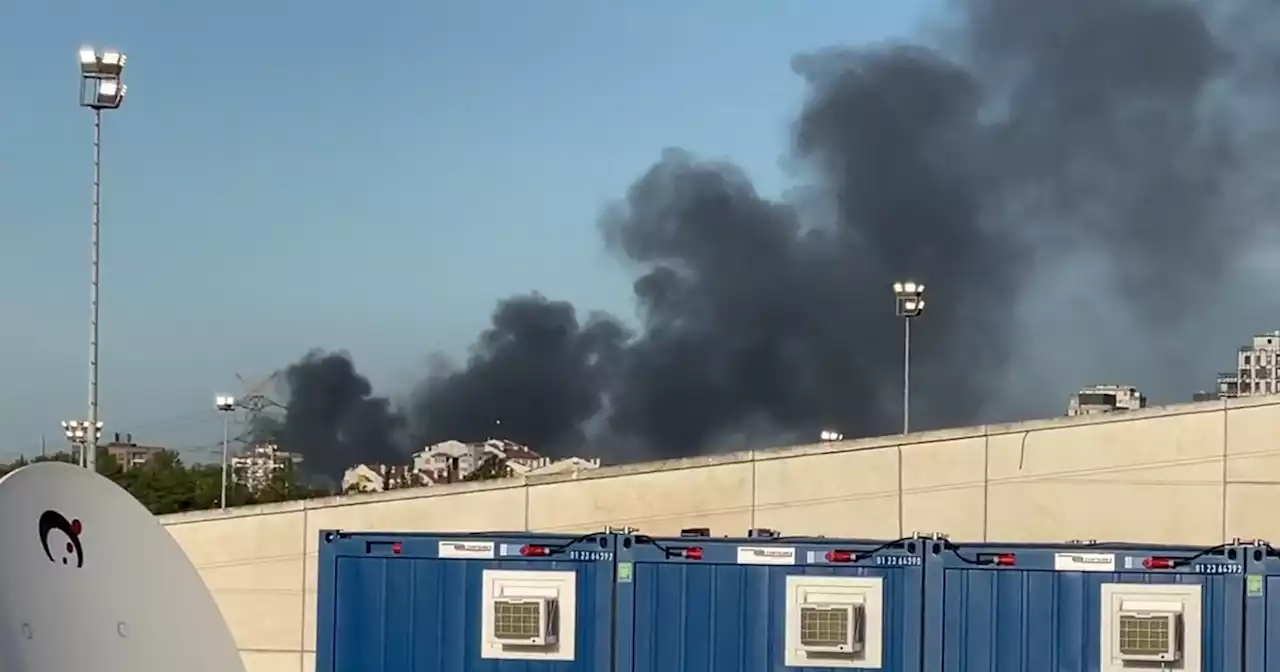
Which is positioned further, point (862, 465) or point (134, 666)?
point (862, 465)

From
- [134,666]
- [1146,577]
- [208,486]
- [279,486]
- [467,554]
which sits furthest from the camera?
[279,486]

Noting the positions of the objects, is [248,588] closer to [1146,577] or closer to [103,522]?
[1146,577]

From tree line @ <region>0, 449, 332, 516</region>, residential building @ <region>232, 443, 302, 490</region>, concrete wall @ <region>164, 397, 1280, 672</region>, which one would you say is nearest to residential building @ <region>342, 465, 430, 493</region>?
residential building @ <region>232, 443, 302, 490</region>

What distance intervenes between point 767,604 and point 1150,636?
2.30 metres

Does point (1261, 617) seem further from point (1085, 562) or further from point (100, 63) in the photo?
point (100, 63)

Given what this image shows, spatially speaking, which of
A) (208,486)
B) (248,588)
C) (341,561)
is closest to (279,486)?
(208,486)

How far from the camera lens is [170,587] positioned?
247 inches

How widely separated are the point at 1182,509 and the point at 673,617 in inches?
344

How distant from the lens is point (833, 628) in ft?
33.3

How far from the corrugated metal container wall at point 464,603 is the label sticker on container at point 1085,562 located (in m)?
2.77

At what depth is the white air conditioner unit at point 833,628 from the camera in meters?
10.1

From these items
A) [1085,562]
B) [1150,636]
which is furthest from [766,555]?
[1150,636]

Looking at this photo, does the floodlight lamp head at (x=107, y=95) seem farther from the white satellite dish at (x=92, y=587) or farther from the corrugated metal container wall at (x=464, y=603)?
the white satellite dish at (x=92, y=587)

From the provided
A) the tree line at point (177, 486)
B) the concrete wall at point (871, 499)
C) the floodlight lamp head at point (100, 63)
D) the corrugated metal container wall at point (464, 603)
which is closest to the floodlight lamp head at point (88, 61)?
the floodlight lamp head at point (100, 63)
